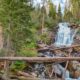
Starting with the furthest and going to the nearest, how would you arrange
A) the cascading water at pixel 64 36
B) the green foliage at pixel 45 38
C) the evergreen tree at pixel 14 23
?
1. the cascading water at pixel 64 36
2. the green foliage at pixel 45 38
3. the evergreen tree at pixel 14 23

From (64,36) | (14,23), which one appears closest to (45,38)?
(64,36)

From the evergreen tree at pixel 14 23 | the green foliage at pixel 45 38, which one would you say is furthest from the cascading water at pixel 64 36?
the evergreen tree at pixel 14 23

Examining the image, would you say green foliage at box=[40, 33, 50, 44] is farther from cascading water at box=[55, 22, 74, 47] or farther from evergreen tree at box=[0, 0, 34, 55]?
evergreen tree at box=[0, 0, 34, 55]

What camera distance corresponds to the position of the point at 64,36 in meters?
18.4

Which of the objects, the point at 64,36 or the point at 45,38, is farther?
the point at 64,36

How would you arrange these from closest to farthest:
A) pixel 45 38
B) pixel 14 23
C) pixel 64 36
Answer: pixel 14 23 < pixel 45 38 < pixel 64 36

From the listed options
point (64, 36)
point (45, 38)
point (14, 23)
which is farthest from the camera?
point (64, 36)

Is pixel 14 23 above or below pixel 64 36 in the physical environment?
above

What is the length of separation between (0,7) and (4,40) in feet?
5.57

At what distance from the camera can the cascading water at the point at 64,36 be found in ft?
56.8

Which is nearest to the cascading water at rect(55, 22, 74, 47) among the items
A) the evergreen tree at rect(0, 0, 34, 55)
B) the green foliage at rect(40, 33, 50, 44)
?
the green foliage at rect(40, 33, 50, 44)

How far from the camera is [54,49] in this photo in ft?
48.0

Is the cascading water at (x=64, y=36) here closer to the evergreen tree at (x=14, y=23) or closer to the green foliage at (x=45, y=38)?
the green foliage at (x=45, y=38)

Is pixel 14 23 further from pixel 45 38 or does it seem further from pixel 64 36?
pixel 64 36
